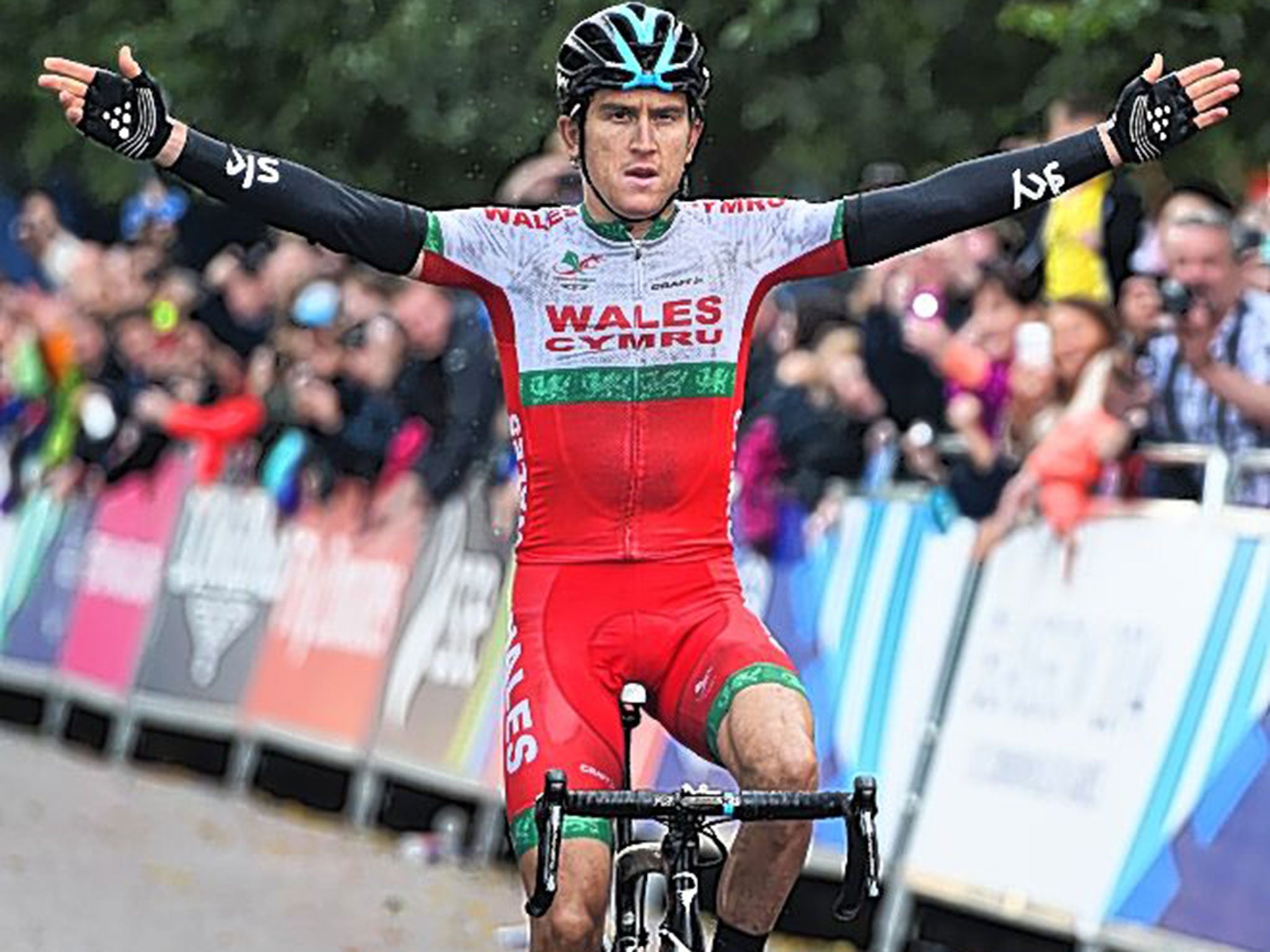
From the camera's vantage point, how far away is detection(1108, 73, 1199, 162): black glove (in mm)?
7746

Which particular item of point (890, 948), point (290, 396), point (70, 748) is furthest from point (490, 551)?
point (70, 748)

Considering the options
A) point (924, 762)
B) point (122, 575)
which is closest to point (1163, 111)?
point (924, 762)

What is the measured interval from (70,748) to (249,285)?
2865 mm

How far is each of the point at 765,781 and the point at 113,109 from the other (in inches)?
81.9

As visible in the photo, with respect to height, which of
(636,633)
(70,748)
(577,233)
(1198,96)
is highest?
(1198,96)

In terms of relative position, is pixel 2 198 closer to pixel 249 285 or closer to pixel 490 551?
pixel 249 285

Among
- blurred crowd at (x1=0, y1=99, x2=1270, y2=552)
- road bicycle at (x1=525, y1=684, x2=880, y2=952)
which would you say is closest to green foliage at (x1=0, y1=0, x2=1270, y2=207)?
blurred crowd at (x1=0, y1=99, x2=1270, y2=552)

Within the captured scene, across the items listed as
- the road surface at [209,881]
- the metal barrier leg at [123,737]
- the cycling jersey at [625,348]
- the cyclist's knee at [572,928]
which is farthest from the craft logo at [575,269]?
the metal barrier leg at [123,737]

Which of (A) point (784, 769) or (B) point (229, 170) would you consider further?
(B) point (229, 170)

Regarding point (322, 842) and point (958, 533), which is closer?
point (958, 533)

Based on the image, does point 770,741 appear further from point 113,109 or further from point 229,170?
point 113,109

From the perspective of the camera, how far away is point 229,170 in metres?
7.61

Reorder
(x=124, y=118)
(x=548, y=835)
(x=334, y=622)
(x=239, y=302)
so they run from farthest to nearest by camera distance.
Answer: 1. (x=239, y=302)
2. (x=334, y=622)
3. (x=124, y=118)
4. (x=548, y=835)

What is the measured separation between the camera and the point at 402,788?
15.6 m
